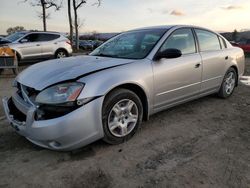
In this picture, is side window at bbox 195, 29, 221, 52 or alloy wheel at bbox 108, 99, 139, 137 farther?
side window at bbox 195, 29, 221, 52

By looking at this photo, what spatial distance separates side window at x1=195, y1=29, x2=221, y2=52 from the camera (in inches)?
180

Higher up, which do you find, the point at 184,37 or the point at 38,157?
the point at 184,37

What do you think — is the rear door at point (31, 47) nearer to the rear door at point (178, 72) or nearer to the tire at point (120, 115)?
the rear door at point (178, 72)

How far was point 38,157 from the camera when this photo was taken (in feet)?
9.98

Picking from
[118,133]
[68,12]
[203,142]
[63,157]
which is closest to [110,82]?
[118,133]

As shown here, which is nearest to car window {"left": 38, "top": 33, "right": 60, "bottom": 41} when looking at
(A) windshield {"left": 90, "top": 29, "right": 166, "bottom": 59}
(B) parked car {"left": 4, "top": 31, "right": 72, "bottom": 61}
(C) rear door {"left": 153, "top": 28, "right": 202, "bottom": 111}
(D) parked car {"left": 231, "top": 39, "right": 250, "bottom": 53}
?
(B) parked car {"left": 4, "top": 31, "right": 72, "bottom": 61}

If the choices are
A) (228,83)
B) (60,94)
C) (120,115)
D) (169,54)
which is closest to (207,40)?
(228,83)

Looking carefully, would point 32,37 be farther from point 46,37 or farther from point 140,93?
point 140,93

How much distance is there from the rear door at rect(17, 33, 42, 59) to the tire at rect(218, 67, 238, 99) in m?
8.35

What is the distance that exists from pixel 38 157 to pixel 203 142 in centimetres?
207

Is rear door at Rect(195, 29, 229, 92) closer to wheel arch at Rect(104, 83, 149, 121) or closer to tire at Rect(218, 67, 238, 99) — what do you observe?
tire at Rect(218, 67, 238, 99)

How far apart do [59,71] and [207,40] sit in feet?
9.49

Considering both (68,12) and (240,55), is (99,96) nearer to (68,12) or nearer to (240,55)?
(240,55)

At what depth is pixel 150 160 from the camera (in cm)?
296
